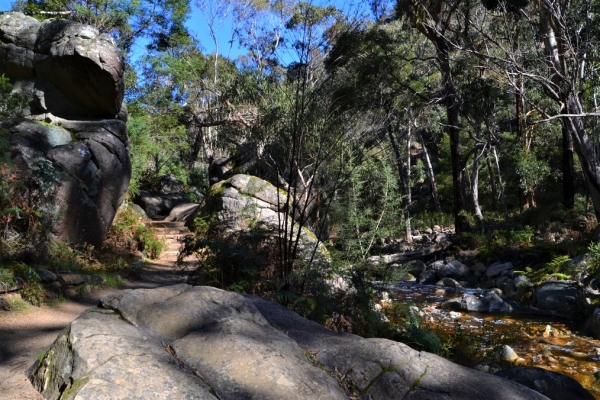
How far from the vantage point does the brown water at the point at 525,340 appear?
6.01 meters

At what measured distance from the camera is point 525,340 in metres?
7.45

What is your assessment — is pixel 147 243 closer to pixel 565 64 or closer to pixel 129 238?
pixel 129 238

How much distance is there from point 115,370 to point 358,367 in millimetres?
1352

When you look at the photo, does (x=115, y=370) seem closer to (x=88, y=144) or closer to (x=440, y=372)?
(x=440, y=372)

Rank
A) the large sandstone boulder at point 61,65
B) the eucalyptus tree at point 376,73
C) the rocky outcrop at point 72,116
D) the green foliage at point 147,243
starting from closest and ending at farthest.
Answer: the eucalyptus tree at point 376,73
the rocky outcrop at point 72,116
the large sandstone boulder at point 61,65
the green foliage at point 147,243

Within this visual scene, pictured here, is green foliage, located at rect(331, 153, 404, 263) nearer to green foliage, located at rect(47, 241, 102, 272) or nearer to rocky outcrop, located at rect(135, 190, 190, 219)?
green foliage, located at rect(47, 241, 102, 272)

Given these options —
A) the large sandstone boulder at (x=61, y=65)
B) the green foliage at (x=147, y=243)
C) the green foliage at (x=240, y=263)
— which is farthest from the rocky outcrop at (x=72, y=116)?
the green foliage at (x=240, y=263)

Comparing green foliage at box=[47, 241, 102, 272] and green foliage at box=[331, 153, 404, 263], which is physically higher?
green foliage at box=[331, 153, 404, 263]

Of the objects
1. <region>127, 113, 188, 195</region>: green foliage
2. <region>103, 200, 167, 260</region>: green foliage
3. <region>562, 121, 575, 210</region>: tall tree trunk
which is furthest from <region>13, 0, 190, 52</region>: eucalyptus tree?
<region>562, 121, 575, 210</region>: tall tree trunk

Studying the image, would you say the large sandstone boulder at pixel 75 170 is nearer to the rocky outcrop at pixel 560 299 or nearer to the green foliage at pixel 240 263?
the green foliage at pixel 240 263

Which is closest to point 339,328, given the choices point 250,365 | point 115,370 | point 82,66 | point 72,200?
point 250,365

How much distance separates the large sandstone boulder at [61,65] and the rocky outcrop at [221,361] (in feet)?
20.3

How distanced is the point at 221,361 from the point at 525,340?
6.31m

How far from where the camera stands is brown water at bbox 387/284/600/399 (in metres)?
6.01
